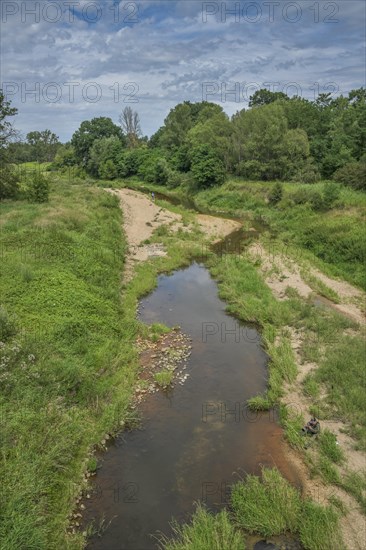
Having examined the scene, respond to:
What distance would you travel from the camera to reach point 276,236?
127ft

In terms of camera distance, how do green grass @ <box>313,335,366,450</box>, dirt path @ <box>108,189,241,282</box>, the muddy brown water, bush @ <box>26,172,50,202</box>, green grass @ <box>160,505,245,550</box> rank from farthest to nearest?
bush @ <box>26,172,50,202</box> → dirt path @ <box>108,189,241,282</box> → green grass @ <box>313,335,366,450</box> → the muddy brown water → green grass @ <box>160,505,245,550</box>

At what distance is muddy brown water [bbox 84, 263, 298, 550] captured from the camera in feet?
36.5

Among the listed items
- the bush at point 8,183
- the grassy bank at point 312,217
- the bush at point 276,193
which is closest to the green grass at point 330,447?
the grassy bank at point 312,217

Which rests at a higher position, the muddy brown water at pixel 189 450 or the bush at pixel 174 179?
the bush at pixel 174 179

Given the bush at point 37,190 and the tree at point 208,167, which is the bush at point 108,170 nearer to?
the tree at point 208,167

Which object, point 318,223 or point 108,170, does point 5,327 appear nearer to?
point 318,223

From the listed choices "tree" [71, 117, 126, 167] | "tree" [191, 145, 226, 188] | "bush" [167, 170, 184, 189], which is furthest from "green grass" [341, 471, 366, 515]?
"tree" [71, 117, 126, 167]

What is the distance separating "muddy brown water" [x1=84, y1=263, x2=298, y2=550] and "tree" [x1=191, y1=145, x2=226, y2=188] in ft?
145

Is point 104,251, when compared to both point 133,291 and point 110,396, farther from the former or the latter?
point 110,396

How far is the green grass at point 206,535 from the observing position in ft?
32.3

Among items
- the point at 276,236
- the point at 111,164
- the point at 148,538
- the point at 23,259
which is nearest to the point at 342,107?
the point at 276,236

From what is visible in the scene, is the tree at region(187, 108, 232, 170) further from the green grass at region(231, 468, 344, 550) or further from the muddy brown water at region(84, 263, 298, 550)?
the green grass at region(231, 468, 344, 550)

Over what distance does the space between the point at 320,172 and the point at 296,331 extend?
3850 cm

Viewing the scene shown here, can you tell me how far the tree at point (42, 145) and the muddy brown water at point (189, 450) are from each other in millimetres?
128316
